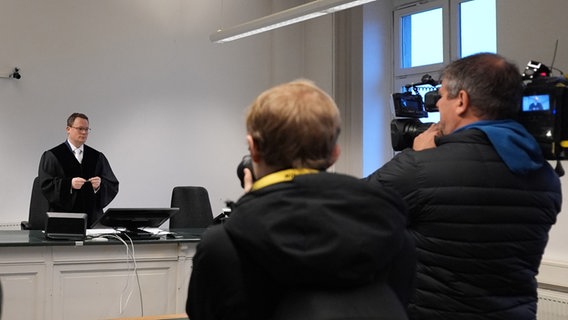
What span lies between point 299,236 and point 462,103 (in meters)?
0.76

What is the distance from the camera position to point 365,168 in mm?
6012

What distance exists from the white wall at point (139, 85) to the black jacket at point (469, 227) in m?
3.68

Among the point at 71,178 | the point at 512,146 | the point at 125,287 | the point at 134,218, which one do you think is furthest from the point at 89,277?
the point at 512,146

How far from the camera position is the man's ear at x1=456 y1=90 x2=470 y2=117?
1.49 metres

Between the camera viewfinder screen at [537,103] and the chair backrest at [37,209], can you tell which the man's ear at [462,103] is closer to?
the camera viewfinder screen at [537,103]

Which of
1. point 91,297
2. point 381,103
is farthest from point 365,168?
point 91,297

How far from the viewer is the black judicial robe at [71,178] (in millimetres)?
4793

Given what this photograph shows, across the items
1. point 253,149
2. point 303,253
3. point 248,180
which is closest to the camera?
point 303,253

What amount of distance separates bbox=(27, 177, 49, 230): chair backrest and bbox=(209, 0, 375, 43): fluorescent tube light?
216cm

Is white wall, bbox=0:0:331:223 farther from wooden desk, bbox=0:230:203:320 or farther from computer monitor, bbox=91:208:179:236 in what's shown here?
wooden desk, bbox=0:230:203:320

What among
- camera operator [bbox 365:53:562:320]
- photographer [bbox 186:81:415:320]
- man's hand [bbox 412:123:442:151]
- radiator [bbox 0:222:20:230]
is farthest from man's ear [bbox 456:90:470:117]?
radiator [bbox 0:222:20:230]

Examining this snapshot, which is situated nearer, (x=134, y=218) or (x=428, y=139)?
(x=428, y=139)

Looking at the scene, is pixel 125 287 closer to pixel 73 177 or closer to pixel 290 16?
pixel 73 177

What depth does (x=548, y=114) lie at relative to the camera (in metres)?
1.51
